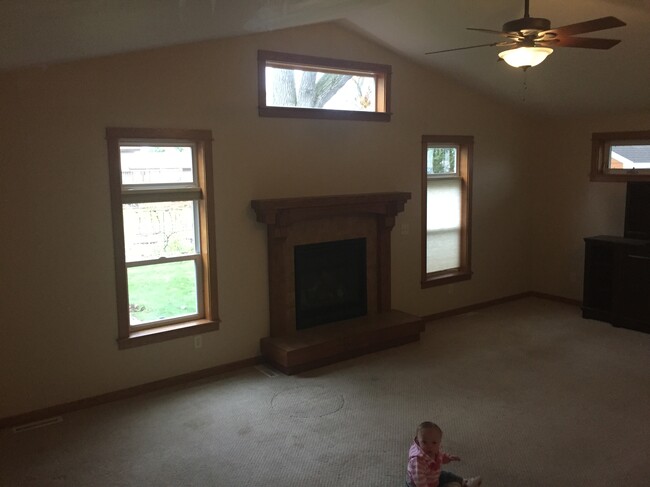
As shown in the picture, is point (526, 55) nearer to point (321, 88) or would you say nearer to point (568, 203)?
point (321, 88)

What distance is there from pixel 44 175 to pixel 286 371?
2393 mm

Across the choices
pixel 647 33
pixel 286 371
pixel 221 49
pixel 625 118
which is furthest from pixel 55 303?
pixel 625 118

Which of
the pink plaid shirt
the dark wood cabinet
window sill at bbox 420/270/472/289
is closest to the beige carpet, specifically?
the pink plaid shirt

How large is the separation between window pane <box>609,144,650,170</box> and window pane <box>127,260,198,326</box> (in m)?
4.89

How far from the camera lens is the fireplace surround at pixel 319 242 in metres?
4.82

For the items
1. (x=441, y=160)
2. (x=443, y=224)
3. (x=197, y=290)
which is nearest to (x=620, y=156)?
(x=441, y=160)

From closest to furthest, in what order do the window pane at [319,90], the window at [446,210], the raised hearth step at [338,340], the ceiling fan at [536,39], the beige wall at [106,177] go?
the ceiling fan at [536,39] → the beige wall at [106,177] → the raised hearth step at [338,340] → the window pane at [319,90] → the window at [446,210]

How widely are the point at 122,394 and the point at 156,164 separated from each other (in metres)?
1.80

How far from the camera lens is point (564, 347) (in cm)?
541

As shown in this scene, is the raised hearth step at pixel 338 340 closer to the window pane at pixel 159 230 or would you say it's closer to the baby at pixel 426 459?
the window pane at pixel 159 230

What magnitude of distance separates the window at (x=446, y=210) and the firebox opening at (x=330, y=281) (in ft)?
3.19

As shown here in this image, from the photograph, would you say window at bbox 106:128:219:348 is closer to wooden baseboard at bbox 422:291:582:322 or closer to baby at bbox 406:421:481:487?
baby at bbox 406:421:481:487

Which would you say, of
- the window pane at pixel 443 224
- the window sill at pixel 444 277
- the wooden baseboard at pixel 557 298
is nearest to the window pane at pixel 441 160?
the window pane at pixel 443 224

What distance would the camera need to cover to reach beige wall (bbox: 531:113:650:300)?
6.47m
